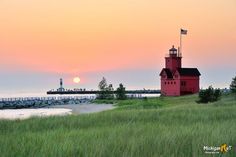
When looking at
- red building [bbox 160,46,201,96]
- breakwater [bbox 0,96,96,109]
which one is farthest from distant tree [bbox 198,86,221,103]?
breakwater [bbox 0,96,96,109]

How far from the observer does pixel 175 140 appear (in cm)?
907

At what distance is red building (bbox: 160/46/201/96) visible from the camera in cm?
8075

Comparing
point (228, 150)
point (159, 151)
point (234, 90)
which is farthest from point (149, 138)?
point (234, 90)

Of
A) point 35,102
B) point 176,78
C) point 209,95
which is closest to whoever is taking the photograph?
point 209,95

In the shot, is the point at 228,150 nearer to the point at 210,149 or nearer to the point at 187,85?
the point at 210,149

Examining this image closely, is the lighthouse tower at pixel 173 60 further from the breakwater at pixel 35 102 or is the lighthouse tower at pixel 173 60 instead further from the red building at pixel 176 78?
the breakwater at pixel 35 102

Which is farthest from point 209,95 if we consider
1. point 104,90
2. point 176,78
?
point 104,90

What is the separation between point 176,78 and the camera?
266ft

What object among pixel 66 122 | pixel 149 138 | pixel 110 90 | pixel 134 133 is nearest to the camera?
pixel 149 138

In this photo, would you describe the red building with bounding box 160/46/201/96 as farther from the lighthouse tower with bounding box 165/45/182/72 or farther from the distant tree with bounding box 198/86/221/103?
the distant tree with bounding box 198/86/221/103

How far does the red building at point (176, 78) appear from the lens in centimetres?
8075

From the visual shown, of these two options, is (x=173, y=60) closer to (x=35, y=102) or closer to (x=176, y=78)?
(x=176, y=78)

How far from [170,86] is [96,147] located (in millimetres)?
74975

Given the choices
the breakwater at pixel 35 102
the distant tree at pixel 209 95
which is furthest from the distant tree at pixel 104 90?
the distant tree at pixel 209 95
